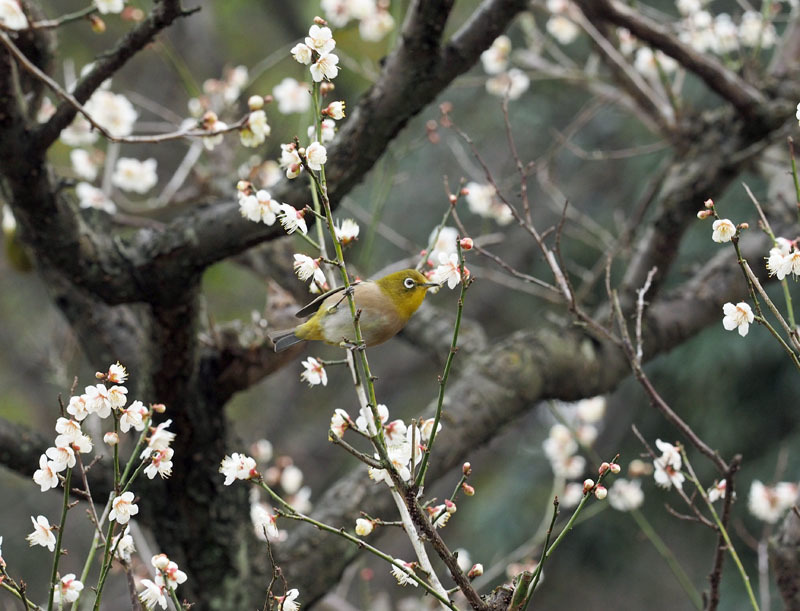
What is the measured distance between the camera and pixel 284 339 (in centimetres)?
182

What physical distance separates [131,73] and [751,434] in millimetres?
5878

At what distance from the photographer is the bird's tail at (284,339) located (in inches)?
70.9

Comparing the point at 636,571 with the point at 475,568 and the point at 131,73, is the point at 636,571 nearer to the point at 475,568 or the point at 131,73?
the point at 475,568

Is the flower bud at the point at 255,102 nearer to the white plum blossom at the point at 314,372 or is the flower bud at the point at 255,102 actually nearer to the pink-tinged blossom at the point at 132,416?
the white plum blossom at the point at 314,372

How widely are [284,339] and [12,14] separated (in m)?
0.85

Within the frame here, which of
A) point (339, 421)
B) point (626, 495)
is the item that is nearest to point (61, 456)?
point (339, 421)

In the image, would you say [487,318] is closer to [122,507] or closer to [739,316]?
[739,316]

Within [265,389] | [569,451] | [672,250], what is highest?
[265,389]

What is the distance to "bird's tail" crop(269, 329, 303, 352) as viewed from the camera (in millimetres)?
1801

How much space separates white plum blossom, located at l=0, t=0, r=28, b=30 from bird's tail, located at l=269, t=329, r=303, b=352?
2.61ft

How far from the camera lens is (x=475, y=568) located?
1.19 meters

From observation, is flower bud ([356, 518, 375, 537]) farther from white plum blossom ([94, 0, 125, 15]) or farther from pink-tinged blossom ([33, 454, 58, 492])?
white plum blossom ([94, 0, 125, 15])

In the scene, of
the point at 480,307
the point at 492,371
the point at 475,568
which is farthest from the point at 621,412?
the point at 475,568

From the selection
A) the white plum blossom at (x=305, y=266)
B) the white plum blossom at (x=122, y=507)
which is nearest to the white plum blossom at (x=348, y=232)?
the white plum blossom at (x=305, y=266)
